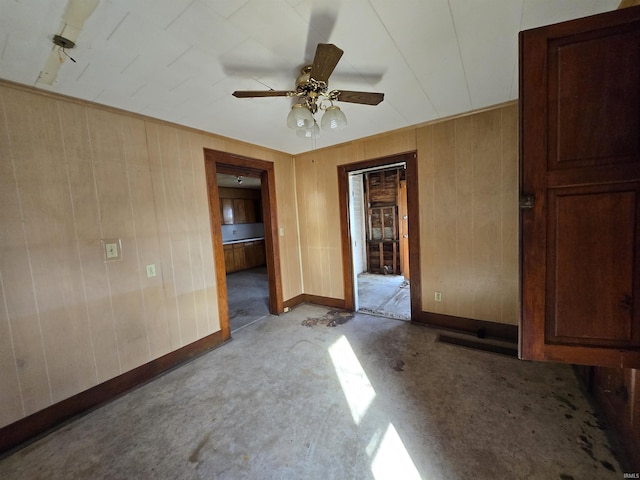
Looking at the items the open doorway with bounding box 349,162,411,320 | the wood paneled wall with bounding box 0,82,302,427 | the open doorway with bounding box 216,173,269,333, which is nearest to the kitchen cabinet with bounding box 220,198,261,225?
the open doorway with bounding box 216,173,269,333

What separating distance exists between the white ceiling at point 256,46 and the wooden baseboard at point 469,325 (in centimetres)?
227

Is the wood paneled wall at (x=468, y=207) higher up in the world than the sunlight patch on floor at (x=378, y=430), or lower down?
higher up

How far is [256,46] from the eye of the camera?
1344 millimetres

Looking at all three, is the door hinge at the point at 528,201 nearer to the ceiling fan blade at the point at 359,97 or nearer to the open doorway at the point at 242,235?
the ceiling fan blade at the point at 359,97

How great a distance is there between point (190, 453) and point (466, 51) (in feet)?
9.88

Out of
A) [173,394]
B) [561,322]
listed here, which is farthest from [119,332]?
[561,322]

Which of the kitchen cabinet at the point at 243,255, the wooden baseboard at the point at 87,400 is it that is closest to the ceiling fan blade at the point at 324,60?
the wooden baseboard at the point at 87,400

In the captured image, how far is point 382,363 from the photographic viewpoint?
7.25ft

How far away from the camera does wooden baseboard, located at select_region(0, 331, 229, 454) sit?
154 centimetres

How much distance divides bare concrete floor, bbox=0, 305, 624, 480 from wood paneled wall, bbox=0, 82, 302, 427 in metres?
0.41

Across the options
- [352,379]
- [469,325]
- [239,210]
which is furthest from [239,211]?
[469,325]

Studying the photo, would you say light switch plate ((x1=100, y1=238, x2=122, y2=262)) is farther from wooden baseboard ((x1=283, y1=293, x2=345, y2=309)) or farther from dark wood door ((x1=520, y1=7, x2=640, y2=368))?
dark wood door ((x1=520, y1=7, x2=640, y2=368))

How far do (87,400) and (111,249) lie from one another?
116 centimetres

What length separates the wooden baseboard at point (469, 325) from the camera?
2457 millimetres
